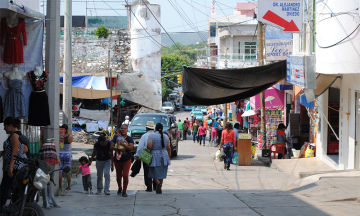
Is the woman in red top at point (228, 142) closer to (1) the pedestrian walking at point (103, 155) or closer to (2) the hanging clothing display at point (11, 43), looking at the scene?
(1) the pedestrian walking at point (103, 155)

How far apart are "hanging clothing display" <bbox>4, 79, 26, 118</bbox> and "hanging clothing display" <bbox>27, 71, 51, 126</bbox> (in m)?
0.18

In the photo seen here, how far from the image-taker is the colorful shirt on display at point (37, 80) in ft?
24.5

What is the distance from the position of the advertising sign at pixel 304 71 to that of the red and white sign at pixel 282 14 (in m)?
0.90

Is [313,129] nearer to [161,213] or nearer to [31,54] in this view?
[161,213]

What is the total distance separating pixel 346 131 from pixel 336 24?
345 centimetres

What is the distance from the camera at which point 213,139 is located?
25.7m

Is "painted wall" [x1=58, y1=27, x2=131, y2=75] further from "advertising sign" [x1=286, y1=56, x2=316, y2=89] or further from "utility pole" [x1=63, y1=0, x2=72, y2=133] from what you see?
"advertising sign" [x1=286, y1=56, x2=316, y2=89]

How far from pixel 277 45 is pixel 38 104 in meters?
12.0

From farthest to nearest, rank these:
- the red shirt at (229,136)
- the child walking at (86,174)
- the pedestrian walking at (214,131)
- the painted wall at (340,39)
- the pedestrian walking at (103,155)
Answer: the pedestrian walking at (214,131) → the red shirt at (229,136) → the painted wall at (340,39) → the child walking at (86,174) → the pedestrian walking at (103,155)

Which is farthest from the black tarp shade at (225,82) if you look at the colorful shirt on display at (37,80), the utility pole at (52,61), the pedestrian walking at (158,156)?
the colorful shirt on display at (37,80)

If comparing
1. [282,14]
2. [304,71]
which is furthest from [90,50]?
[304,71]

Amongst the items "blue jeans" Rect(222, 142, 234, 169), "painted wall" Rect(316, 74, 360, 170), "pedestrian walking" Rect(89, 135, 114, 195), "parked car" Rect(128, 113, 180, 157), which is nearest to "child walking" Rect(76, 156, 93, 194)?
"pedestrian walking" Rect(89, 135, 114, 195)

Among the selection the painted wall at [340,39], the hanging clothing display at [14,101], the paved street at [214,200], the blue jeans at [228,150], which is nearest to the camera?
the paved street at [214,200]

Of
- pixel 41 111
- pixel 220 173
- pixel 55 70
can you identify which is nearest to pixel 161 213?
pixel 41 111
